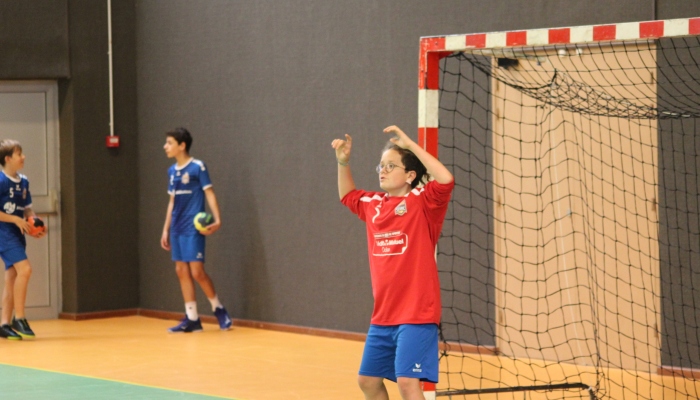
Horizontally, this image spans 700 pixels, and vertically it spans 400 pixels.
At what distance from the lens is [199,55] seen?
10273 mm

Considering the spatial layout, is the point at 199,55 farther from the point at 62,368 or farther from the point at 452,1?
the point at 62,368

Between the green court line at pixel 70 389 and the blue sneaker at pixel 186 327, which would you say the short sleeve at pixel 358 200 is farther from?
the blue sneaker at pixel 186 327

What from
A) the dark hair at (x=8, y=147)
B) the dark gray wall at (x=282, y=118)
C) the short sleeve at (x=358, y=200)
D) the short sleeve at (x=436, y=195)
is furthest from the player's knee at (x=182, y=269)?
the short sleeve at (x=436, y=195)

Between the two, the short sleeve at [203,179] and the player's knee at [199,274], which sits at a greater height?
the short sleeve at [203,179]

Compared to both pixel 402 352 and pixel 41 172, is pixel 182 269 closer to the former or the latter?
pixel 41 172

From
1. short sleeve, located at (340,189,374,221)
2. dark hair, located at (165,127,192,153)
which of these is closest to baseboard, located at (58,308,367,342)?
dark hair, located at (165,127,192,153)

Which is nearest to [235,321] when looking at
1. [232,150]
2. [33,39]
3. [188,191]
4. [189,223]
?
[189,223]

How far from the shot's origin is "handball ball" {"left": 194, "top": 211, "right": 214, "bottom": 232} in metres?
9.40

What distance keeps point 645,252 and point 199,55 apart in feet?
16.7

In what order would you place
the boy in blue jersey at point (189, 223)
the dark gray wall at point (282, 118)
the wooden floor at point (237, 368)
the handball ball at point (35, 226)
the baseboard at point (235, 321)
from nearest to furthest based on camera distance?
the wooden floor at point (237, 368) < the dark gray wall at point (282, 118) < the handball ball at point (35, 226) < the baseboard at point (235, 321) < the boy in blue jersey at point (189, 223)

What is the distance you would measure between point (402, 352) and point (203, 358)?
3884 mm

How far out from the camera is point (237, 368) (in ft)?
24.7

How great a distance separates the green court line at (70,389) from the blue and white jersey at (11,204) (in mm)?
1935

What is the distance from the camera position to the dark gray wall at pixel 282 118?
8.77m
